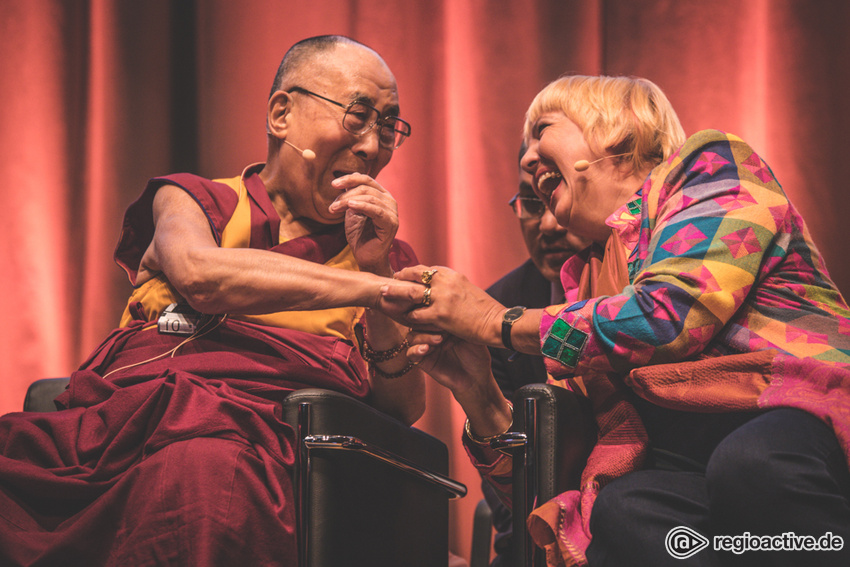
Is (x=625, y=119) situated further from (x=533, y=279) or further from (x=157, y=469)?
(x=157, y=469)

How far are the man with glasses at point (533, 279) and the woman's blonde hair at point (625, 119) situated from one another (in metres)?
0.56

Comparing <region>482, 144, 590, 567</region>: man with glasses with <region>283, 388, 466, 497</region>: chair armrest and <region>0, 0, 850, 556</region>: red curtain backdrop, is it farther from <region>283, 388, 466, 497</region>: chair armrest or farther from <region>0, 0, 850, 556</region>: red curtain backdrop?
<region>283, 388, 466, 497</region>: chair armrest

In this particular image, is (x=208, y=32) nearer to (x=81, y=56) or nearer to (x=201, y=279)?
(x=81, y=56)

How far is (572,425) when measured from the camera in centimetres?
122

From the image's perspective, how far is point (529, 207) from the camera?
212cm

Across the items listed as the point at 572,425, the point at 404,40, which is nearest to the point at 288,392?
the point at 572,425

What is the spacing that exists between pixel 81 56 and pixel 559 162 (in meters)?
1.71

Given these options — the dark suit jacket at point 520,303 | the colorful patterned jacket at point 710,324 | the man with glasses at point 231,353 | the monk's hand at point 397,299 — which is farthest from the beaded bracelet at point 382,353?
the dark suit jacket at point 520,303

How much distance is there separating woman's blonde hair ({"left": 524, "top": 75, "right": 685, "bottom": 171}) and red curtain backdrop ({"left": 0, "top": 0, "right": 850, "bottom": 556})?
37.9 inches

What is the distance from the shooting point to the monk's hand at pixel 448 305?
1348 mm

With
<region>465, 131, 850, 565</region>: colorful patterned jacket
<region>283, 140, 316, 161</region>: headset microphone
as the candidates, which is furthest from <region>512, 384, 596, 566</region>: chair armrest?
<region>283, 140, 316, 161</region>: headset microphone

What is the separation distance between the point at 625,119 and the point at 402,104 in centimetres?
117

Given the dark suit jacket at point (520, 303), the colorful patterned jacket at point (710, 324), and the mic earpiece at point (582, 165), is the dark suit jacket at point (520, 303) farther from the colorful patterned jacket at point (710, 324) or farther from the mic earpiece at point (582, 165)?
the colorful patterned jacket at point (710, 324)

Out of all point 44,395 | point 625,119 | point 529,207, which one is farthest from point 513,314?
point 44,395
